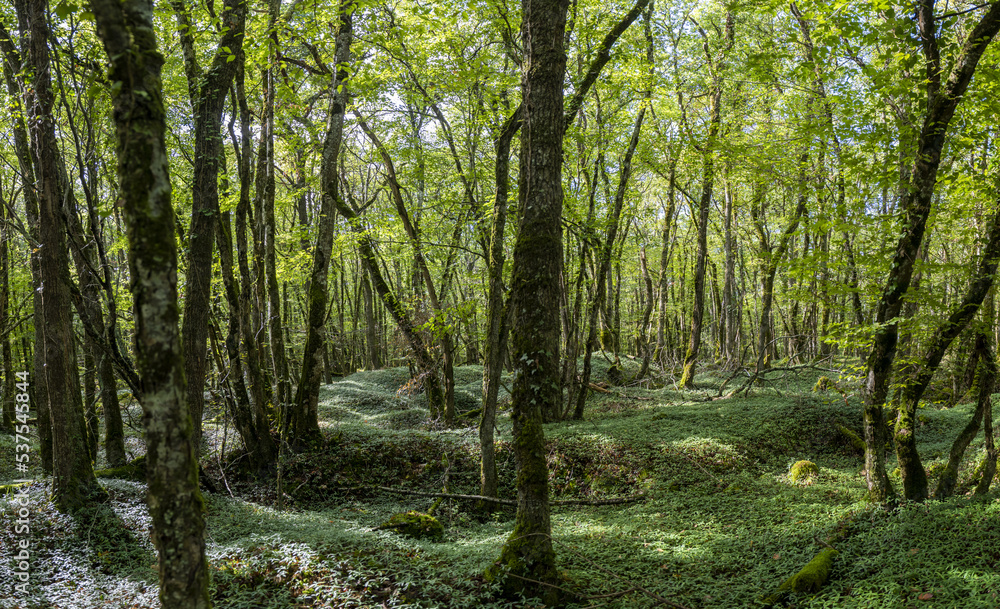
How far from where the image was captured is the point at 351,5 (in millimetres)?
7211

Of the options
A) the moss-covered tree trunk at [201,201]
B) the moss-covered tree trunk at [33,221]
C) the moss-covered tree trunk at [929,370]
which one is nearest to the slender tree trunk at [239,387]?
the moss-covered tree trunk at [201,201]

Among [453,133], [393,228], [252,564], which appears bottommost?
[252,564]

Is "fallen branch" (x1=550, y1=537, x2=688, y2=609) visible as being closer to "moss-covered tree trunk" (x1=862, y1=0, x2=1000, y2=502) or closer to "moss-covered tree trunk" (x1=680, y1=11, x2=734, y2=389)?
"moss-covered tree trunk" (x1=862, y1=0, x2=1000, y2=502)

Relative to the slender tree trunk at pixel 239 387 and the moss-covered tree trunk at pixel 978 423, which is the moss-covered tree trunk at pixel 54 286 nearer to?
the slender tree trunk at pixel 239 387

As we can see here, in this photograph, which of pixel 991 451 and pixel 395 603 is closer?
pixel 395 603

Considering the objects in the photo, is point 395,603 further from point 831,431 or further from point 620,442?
point 831,431

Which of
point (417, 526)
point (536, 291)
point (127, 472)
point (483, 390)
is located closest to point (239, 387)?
point (127, 472)

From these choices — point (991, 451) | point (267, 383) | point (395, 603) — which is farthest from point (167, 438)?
point (267, 383)

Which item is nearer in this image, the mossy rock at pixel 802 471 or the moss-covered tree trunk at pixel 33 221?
the moss-covered tree trunk at pixel 33 221

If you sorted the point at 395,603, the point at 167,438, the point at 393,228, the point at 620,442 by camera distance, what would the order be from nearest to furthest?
the point at 167,438
the point at 395,603
the point at 620,442
the point at 393,228

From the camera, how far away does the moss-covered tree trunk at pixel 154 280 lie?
2344 mm

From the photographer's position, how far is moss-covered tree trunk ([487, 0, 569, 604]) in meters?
4.67

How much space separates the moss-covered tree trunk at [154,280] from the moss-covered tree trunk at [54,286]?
4376 mm

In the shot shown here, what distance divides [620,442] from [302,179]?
10.7 metres
